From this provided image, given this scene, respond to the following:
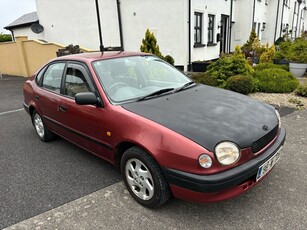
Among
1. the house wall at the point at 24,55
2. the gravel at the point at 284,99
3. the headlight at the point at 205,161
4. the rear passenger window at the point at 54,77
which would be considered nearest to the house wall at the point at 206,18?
the gravel at the point at 284,99

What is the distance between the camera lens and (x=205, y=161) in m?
2.09

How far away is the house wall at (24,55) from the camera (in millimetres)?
12085

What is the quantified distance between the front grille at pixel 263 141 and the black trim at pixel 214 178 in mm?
107

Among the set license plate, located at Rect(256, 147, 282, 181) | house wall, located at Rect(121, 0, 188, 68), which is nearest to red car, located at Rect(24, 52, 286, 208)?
license plate, located at Rect(256, 147, 282, 181)

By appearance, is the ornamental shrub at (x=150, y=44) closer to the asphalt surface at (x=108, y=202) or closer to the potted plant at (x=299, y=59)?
the potted plant at (x=299, y=59)

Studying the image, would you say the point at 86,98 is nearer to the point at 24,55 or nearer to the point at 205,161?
the point at 205,161

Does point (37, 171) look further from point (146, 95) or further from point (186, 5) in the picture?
point (186, 5)

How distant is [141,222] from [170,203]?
1.29ft

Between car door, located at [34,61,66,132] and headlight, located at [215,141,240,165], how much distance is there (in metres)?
2.43


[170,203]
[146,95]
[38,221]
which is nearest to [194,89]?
[146,95]

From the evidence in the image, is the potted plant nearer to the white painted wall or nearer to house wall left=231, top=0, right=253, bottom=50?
the white painted wall

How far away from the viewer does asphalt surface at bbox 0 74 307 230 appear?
7.89ft

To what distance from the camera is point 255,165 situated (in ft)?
7.44

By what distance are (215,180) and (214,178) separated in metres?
0.02
